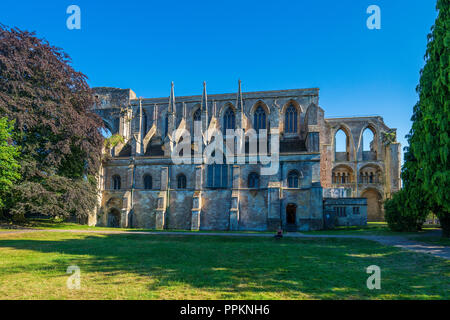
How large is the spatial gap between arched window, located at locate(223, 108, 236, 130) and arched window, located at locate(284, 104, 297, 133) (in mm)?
6460

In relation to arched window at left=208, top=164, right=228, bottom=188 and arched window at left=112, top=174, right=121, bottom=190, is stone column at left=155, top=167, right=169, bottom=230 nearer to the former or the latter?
arched window at left=208, top=164, right=228, bottom=188

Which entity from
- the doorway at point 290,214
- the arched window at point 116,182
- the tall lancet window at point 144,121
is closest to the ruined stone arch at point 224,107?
the tall lancet window at point 144,121

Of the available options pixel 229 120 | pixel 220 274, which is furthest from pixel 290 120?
pixel 220 274

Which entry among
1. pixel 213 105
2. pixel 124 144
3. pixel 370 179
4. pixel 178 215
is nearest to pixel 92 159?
pixel 124 144

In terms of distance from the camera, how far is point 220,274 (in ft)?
26.7

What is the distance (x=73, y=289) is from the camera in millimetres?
6512

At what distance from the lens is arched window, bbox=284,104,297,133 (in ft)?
109

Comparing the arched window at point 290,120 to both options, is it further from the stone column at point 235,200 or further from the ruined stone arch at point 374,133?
the ruined stone arch at point 374,133

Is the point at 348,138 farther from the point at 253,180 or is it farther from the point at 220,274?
the point at 220,274

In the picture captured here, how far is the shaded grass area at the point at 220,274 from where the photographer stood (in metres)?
6.26

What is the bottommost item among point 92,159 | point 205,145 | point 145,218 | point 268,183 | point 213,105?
point 145,218
